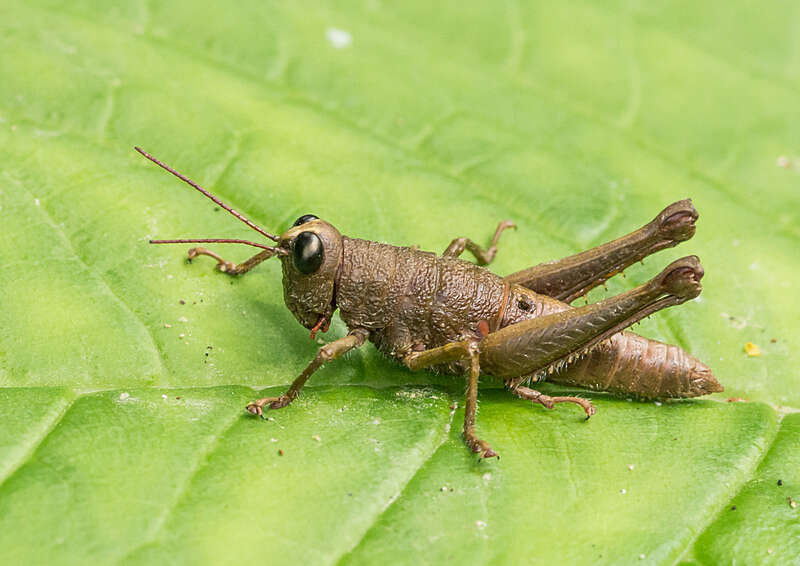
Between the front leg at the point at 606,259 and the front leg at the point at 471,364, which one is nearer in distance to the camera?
the front leg at the point at 471,364

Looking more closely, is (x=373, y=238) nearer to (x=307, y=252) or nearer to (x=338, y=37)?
(x=307, y=252)

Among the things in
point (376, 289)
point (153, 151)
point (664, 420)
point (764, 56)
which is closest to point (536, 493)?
point (664, 420)

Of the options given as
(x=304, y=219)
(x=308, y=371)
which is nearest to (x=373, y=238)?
(x=304, y=219)

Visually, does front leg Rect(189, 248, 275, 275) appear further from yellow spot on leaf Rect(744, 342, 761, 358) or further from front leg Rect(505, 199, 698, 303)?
yellow spot on leaf Rect(744, 342, 761, 358)

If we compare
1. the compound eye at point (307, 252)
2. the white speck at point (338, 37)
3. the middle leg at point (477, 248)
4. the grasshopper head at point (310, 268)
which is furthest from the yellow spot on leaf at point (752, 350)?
the white speck at point (338, 37)

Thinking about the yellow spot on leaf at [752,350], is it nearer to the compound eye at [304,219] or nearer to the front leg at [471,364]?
the front leg at [471,364]

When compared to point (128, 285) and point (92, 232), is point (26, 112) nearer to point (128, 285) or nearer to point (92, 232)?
point (92, 232)
